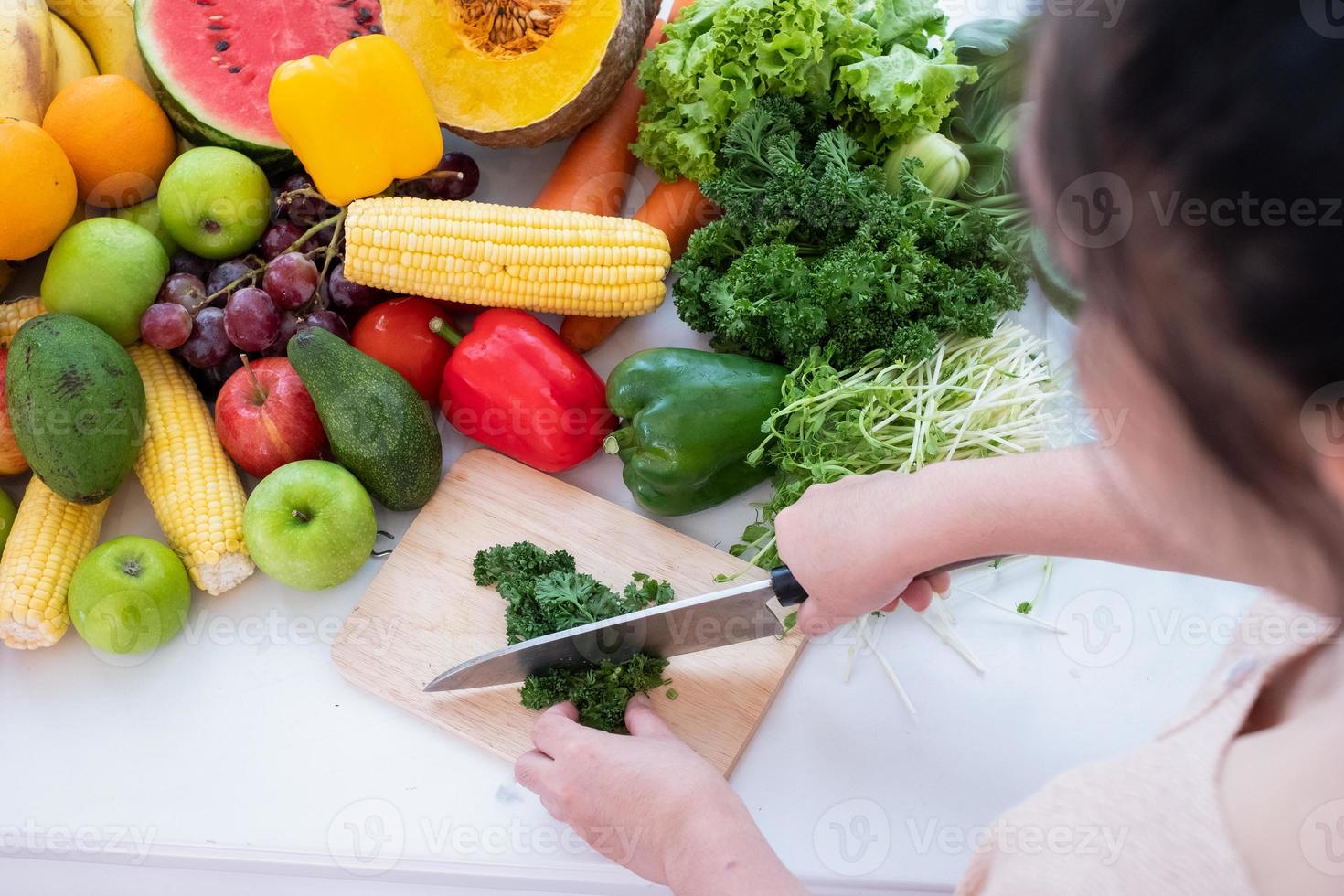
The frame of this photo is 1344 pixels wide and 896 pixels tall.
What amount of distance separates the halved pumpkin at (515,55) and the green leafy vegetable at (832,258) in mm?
168

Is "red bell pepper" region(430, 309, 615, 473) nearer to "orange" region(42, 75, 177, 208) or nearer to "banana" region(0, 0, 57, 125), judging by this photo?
"orange" region(42, 75, 177, 208)

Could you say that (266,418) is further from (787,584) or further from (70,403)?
(787,584)

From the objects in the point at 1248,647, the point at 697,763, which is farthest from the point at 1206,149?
the point at 697,763

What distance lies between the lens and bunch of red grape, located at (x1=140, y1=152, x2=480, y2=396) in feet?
3.50

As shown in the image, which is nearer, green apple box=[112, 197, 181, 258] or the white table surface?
the white table surface

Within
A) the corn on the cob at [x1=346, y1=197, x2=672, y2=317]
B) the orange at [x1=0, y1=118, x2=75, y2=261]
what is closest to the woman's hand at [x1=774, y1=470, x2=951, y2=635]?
the corn on the cob at [x1=346, y1=197, x2=672, y2=317]

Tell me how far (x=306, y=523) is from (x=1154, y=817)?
32.0 inches

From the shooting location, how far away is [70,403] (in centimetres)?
98

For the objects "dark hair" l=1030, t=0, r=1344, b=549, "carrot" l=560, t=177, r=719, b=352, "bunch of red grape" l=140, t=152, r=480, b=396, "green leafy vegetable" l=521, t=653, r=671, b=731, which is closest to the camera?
"dark hair" l=1030, t=0, r=1344, b=549

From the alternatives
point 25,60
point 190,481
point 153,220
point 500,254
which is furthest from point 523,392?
point 25,60

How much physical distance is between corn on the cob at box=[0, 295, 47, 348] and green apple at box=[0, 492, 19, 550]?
0.55ft

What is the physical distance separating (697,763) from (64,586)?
27.1 inches

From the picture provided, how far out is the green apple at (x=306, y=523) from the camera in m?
1.01

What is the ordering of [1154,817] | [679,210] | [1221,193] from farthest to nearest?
[679,210], [1154,817], [1221,193]
